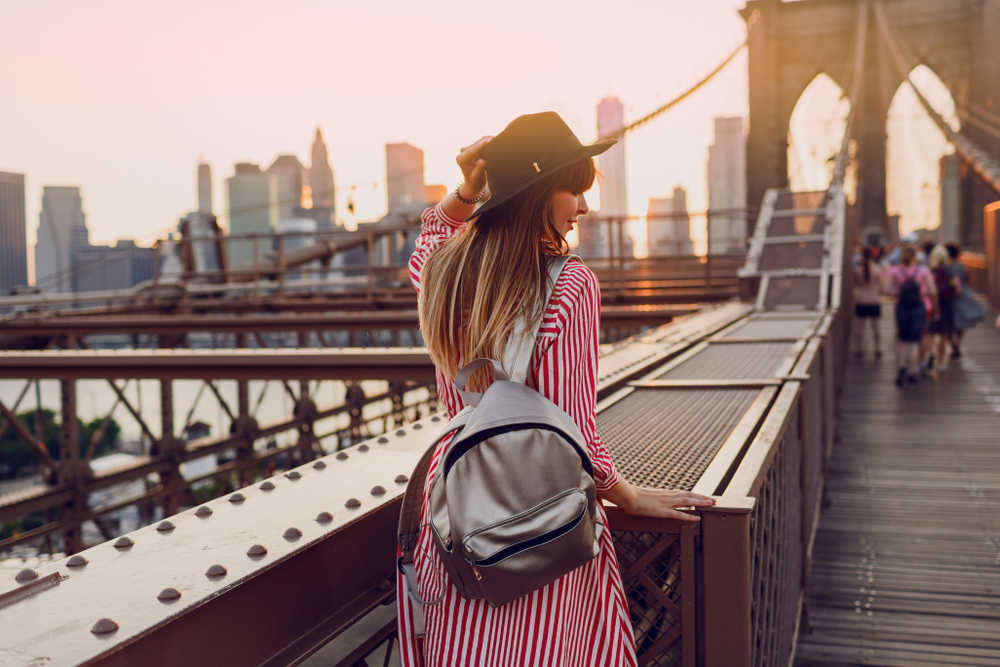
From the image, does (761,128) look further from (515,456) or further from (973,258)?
(515,456)

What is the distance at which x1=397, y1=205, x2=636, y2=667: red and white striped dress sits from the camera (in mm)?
1388

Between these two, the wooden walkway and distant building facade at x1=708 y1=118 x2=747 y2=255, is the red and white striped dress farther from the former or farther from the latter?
distant building facade at x1=708 y1=118 x2=747 y2=255

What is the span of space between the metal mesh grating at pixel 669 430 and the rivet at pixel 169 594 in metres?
1.19

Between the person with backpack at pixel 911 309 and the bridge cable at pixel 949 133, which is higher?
the bridge cable at pixel 949 133

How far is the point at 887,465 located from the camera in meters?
6.27

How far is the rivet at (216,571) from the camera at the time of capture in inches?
50.9

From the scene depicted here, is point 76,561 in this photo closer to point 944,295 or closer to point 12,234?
point 944,295

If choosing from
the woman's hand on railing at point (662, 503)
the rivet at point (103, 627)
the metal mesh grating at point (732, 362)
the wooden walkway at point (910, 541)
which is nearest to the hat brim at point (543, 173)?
the woman's hand on railing at point (662, 503)

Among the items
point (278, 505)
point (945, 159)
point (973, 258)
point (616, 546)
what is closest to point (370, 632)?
point (278, 505)

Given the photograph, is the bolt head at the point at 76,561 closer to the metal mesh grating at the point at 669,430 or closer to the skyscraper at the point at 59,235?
the metal mesh grating at the point at 669,430

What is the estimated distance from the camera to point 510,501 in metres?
1.26

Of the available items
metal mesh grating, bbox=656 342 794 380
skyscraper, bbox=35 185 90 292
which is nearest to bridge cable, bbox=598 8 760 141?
skyscraper, bbox=35 185 90 292

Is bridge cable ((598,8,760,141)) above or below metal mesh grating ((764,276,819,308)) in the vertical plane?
above

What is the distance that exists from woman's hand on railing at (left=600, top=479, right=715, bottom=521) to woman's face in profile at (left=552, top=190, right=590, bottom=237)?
55cm
